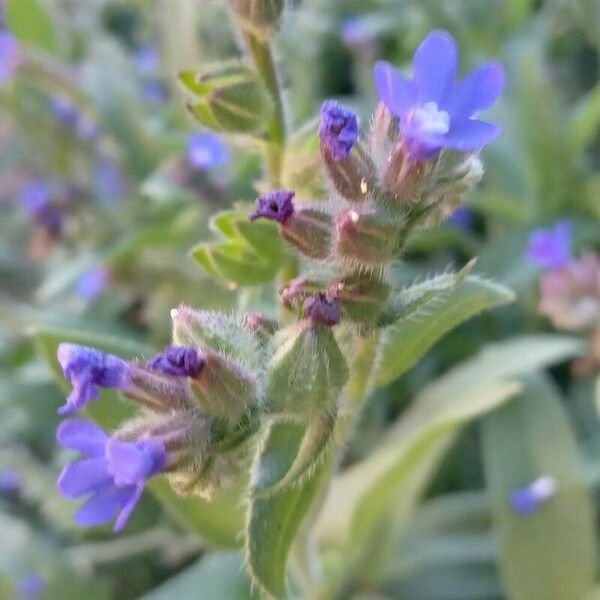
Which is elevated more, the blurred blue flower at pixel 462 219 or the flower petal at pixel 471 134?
the blurred blue flower at pixel 462 219

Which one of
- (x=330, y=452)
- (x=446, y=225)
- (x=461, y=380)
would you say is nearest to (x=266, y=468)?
(x=330, y=452)

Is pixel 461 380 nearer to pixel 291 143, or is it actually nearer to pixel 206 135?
pixel 291 143

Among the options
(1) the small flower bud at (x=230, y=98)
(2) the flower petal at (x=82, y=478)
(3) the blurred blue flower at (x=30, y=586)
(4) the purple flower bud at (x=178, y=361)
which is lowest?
(2) the flower petal at (x=82, y=478)

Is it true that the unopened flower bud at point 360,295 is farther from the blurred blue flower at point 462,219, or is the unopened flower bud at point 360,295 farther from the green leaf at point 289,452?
the blurred blue flower at point 462,219

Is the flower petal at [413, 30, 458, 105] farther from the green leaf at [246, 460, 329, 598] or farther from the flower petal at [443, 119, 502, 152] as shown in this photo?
the green leaf at [246, 460, 329, 598]

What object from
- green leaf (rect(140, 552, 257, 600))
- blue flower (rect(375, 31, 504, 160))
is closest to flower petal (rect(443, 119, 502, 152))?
blue flower (rect(375, 31, 504, 160))

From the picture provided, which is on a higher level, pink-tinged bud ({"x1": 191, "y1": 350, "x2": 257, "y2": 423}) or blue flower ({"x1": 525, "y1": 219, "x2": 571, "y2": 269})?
blue flower ({"x1": 525, "y1": 219, "x2": 571, "y2": 269})

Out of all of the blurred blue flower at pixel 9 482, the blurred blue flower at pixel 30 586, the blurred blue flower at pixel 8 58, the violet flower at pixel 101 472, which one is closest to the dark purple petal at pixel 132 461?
the violet flower at pixel 101 472
